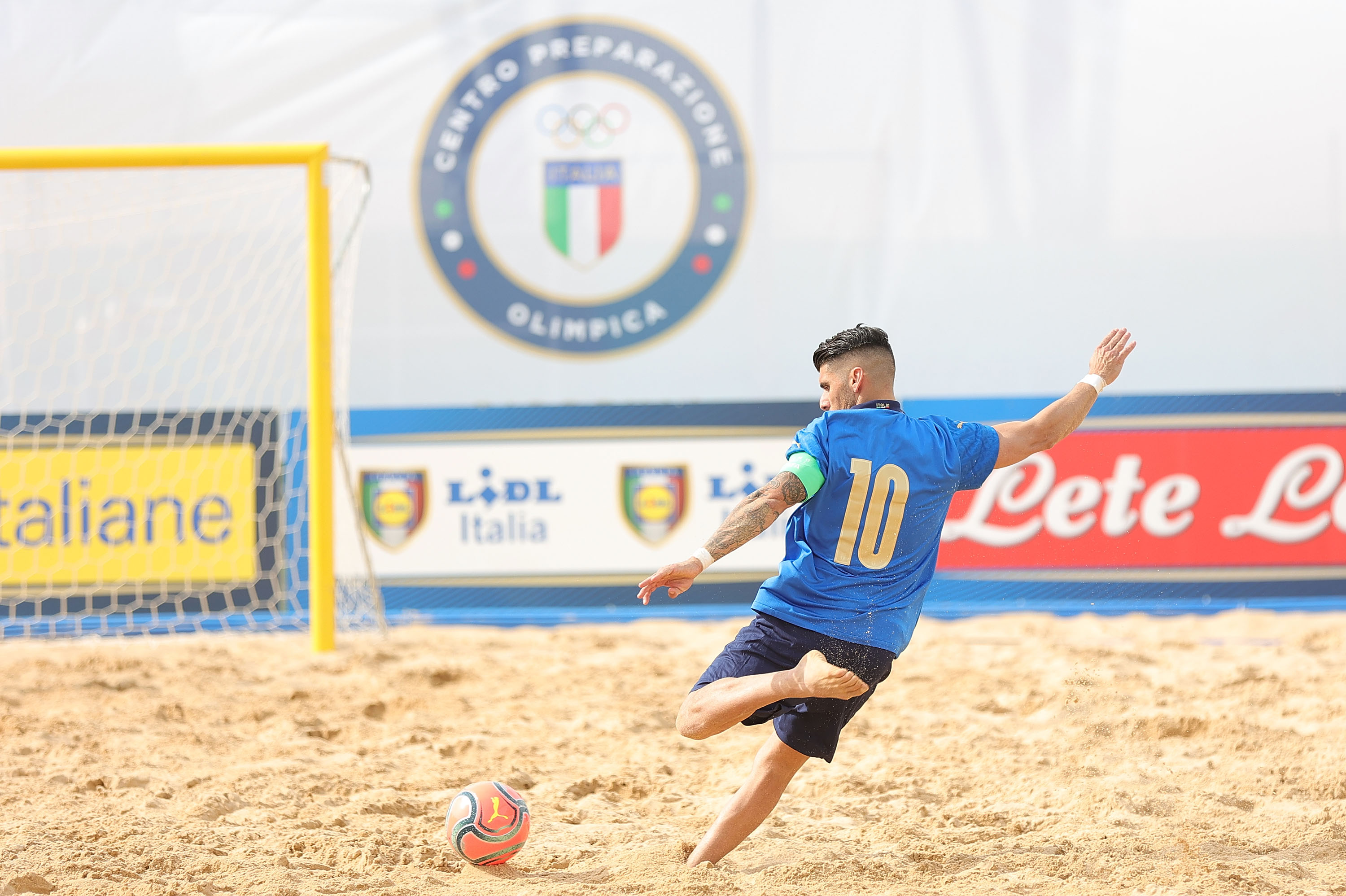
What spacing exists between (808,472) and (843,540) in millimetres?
182

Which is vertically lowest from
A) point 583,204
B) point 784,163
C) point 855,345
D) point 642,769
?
point 642,769

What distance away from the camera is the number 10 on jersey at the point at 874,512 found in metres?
2.32

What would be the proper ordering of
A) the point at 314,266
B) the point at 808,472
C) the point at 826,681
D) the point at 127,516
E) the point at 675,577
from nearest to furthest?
the point at 826,681 < the point at 675,577 < the point at 808,472 < the point at 314,266 < the point at 127,516

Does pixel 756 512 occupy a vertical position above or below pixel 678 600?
above

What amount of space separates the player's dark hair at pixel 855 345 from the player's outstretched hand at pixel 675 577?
21.6 inches

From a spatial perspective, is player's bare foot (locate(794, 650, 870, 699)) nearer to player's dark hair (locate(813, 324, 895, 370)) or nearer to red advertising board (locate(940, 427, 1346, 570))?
player's dark hair (locate(813, 324, 895, 370))

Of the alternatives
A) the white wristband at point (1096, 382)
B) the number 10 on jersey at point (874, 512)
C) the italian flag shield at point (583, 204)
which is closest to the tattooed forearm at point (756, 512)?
the number 10 on jersey at point (874, 512)

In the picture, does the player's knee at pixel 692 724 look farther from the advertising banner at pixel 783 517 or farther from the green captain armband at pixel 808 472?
the advertising banner at pixel 783 517

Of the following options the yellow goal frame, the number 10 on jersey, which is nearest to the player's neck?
the number 10 on jersey

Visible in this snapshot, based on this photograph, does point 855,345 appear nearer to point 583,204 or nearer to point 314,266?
point 314,266

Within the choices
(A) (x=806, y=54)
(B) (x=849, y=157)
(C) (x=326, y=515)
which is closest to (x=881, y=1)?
(A) (x=806, y=54)

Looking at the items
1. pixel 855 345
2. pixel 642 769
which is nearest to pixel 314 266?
pixel 642 769

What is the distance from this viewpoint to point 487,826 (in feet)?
8.23

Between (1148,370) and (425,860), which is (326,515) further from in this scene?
(1148,370)
